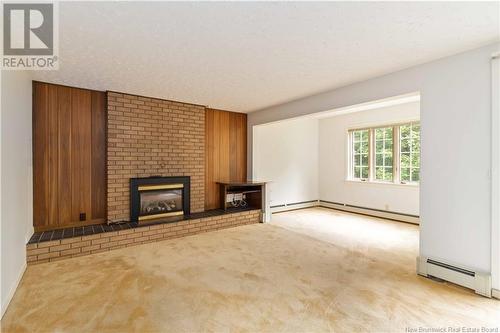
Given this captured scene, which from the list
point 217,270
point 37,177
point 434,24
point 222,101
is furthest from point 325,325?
point 37,177

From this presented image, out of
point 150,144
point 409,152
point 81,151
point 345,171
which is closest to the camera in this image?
point 81,151

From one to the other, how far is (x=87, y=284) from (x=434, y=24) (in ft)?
13.5

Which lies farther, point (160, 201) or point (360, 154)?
point (360, 154)

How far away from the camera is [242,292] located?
240 centimetres

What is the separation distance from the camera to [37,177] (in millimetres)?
3537

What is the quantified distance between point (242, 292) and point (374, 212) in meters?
4.51

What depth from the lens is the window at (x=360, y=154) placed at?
6074 millimetres

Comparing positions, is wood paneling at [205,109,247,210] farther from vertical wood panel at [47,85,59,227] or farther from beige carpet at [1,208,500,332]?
vertical wood panel at [47,85,59,227]

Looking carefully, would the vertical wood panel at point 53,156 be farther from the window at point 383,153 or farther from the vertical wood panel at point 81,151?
the window at point 383,153

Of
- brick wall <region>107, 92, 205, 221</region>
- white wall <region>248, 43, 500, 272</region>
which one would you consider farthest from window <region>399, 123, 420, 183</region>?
brick wall <region>107, 92, 205, 221</region>

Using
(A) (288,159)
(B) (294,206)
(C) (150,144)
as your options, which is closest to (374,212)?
(B) (294,206)

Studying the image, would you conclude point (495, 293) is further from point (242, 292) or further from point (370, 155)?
point (370, 155)

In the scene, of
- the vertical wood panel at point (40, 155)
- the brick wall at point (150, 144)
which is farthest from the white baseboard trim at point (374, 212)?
the vertical wood panel at point (40, 155)

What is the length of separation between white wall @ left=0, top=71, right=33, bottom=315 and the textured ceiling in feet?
1.85
